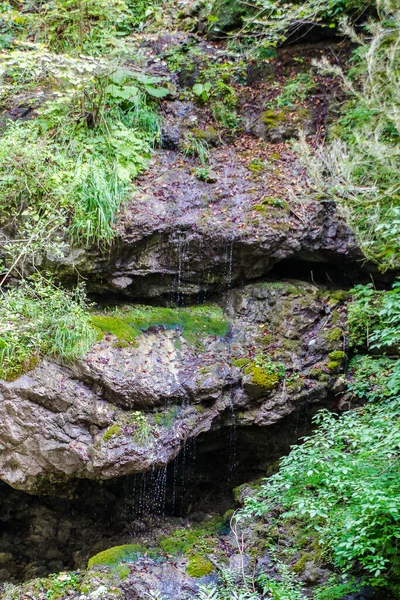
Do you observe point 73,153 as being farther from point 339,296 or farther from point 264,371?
point 339,296

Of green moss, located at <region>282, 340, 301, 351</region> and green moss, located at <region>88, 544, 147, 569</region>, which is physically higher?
green moss, located at <region>282, 340, 301, 351</region>

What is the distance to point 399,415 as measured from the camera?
191 inches

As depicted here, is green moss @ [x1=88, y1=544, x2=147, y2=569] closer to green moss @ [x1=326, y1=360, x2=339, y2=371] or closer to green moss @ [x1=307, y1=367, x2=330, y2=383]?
green moss @ [x1=307, y1=367, x2=330, y2=383]

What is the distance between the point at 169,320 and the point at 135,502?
226cm

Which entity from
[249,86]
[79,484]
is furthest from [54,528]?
[249,86]

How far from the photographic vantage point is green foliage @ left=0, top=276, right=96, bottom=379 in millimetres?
5832

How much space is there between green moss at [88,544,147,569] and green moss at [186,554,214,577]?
0.57 meters

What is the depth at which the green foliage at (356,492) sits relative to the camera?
3979mm

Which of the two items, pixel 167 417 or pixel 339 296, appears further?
pixel 339 296

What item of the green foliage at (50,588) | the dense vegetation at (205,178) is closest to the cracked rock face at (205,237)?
the dense vegetation at (205,178)

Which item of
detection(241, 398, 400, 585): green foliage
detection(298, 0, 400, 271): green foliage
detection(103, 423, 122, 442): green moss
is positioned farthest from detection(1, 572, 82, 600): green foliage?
detection(298, 0, 400, 271): green foliage

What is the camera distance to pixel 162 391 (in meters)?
6.14

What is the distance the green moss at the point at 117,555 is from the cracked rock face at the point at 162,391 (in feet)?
2.66

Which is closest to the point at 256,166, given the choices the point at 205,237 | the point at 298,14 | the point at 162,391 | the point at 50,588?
the point at 205,237
